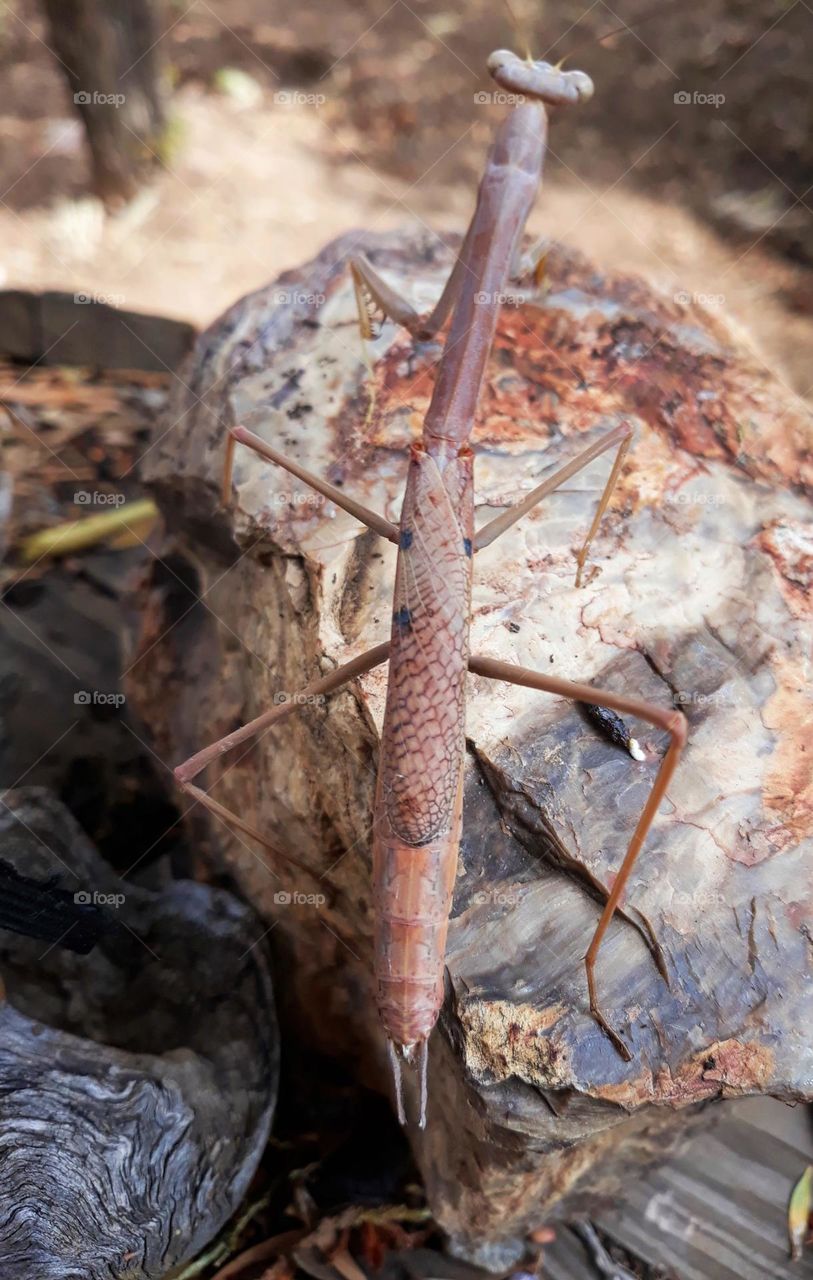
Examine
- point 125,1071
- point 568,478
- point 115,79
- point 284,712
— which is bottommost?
point 125,1071

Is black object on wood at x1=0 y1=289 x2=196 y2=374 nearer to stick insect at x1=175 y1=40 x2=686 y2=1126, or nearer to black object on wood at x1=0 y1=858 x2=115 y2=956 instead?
stick insect at x1=175 y1=40 x2=686 y2=1126

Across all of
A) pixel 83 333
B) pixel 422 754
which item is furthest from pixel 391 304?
pixel 83 333

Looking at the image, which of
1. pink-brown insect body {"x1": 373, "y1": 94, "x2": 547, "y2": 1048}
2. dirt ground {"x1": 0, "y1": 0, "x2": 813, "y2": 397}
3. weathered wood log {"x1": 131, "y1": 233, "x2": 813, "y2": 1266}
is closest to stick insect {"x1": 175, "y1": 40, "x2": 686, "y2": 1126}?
pink-brown insect body {"x1": 373, "y1": 94, "x2": 547, "y2": 1048}

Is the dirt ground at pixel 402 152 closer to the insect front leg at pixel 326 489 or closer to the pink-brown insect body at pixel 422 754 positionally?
the insect front leg at pixel 326 489

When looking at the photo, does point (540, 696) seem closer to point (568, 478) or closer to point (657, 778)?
point (657, 778)

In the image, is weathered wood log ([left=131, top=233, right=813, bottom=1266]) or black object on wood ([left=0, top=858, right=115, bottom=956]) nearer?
weathered wood log ([left=131, top=233, right=813, bottom=1266])

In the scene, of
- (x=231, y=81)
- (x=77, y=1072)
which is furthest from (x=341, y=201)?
(x=77, y=1072)

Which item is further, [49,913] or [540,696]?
[49,913]
